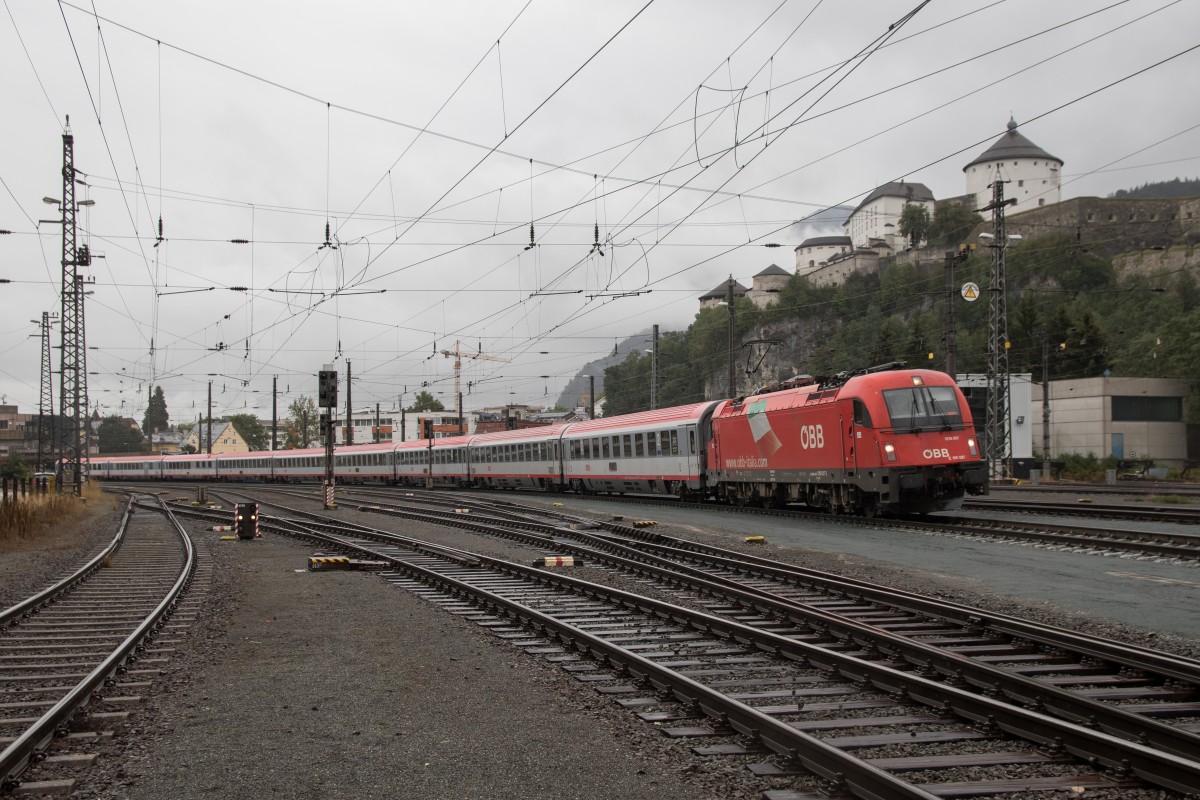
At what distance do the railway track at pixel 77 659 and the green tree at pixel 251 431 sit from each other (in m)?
156

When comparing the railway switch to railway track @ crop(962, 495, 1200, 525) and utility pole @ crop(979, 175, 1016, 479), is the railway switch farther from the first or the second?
utility pole @ crop(979, 175, 1016, 479)

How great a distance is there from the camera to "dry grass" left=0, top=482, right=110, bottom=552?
72.8 ft

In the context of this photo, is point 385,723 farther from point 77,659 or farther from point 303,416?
point 303,416

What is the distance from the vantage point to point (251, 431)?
550 feet

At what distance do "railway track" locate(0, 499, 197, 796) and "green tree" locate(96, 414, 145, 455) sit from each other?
466ft

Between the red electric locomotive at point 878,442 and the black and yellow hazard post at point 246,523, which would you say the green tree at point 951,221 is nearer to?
the red electric locomotive at point 878,442

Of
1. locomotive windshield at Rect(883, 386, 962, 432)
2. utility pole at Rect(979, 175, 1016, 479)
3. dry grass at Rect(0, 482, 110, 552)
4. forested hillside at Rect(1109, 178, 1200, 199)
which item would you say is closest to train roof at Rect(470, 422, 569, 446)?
utility pole at Rect(979, 175, 1016, 479)

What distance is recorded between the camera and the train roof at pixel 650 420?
102 ft

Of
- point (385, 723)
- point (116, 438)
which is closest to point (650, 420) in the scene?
point (385, 723)

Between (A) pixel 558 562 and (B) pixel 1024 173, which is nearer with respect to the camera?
(A) pixel 558 562

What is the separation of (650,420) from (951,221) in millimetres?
107497

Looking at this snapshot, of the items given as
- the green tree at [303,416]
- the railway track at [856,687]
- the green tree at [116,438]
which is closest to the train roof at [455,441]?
the railway track at [856,687]

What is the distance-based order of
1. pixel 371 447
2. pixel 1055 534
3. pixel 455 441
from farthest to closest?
pixel 371 447, pixel 455 441, pixel 1055 534

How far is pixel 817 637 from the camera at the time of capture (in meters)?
9.54
